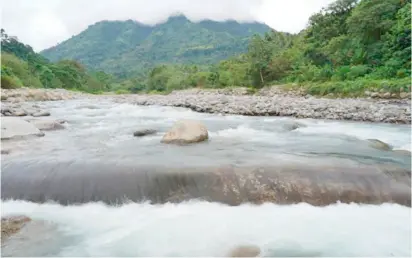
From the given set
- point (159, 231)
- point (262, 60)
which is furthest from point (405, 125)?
point (262, 60)

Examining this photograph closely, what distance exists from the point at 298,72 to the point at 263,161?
25234mm

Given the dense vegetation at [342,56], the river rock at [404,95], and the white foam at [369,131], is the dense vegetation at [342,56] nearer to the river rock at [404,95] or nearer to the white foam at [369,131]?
the river rock at [404,95]

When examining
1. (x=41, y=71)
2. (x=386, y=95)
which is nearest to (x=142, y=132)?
(x=386, y=95)

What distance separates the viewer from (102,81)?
7544cm

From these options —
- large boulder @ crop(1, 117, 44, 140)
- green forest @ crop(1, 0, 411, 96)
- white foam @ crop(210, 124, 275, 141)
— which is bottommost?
white foam @ crop(210, 124, 275, 141)

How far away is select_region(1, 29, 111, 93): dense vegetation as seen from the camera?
44.8 m

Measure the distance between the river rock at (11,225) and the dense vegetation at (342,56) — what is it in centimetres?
1651

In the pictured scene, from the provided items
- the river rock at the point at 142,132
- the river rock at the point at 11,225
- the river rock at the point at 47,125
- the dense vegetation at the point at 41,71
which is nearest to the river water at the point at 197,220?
the river rock at the point at 11,225

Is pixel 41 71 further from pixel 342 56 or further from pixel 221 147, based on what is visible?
pixel 221 147

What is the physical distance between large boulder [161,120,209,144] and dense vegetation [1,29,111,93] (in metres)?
39.5

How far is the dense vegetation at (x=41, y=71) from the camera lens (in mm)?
44812

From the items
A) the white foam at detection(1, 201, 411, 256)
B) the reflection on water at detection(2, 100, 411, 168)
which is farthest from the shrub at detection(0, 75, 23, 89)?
the white foam at detection(1, 201, 411, 256)

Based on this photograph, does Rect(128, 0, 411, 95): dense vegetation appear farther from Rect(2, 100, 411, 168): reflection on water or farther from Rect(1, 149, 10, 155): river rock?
Rect(1, 149, 10, 155): river rock

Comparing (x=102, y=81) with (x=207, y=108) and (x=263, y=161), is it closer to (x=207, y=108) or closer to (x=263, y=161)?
(x=207, y=108)
